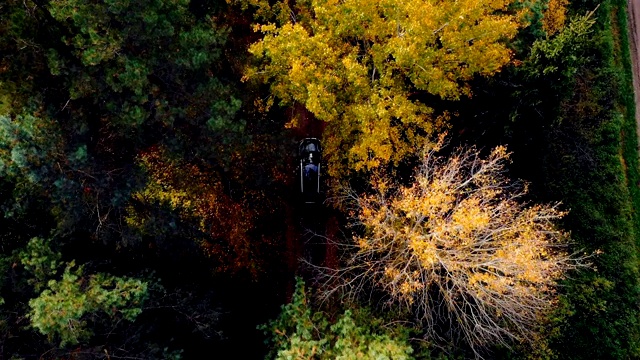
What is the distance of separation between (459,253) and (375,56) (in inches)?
276

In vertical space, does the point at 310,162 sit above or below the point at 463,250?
above

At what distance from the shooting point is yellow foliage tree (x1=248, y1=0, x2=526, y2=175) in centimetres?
1547

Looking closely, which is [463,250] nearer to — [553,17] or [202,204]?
[202,204]

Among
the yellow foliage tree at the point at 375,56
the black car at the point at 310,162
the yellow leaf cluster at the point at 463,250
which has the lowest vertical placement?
the yellow leaf cluster at the point at 463,250

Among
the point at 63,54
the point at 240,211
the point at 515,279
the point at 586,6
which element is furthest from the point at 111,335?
the point at 586,6

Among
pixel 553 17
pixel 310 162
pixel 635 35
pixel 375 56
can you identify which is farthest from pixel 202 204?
pixel 635 35

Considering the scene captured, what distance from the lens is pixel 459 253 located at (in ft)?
51.6

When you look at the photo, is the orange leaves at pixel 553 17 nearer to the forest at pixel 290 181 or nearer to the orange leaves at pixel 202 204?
the forest at pixel 290 181

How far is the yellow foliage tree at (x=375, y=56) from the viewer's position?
15469 millimetres

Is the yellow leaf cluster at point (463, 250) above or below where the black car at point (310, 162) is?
below

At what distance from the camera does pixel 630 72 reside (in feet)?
80.2

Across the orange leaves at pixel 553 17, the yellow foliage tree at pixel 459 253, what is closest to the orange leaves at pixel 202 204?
the yellow foliage tree at pixel 459 253

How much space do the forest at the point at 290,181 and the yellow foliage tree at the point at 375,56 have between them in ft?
0.31

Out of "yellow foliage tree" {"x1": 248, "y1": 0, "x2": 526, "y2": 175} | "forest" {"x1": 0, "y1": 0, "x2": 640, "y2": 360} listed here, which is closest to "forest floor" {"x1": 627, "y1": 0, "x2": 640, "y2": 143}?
"forest" {"x1": 0, "y1": 0, "x2": 640, "y2": 360}
